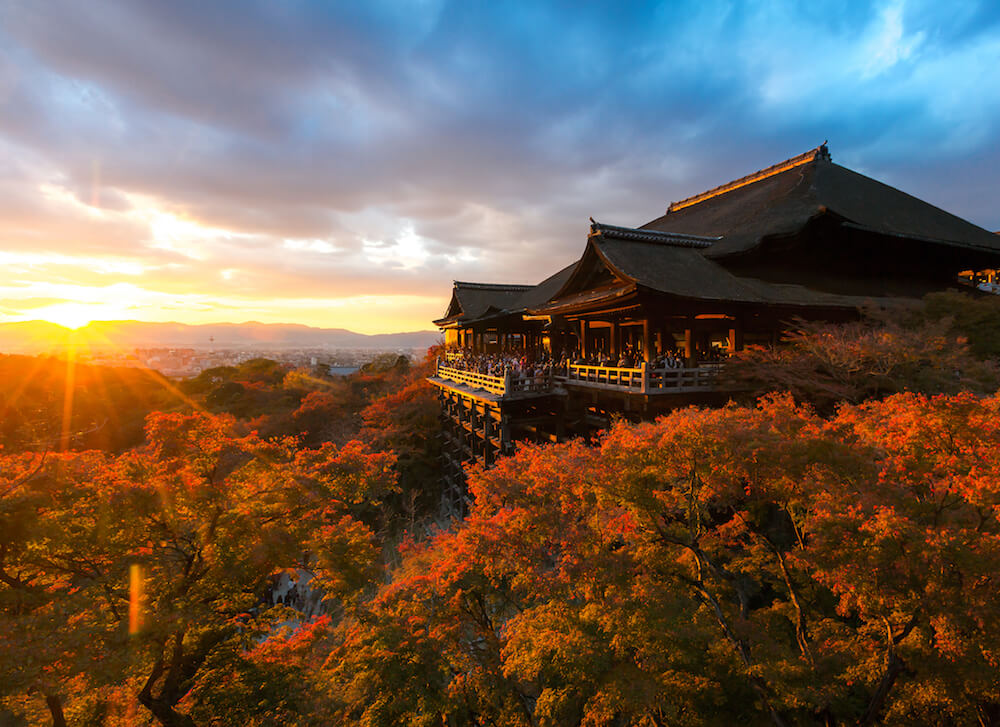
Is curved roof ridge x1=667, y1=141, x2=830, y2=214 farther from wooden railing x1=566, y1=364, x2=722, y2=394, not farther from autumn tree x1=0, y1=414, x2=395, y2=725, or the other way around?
autumn tree x1=0, y1=414, x2=395, y2=725

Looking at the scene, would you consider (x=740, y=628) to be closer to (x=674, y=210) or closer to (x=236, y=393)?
(x=674, y=210)

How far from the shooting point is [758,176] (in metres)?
23.0

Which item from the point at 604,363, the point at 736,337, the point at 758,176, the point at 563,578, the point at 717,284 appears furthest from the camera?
the point at 758,176

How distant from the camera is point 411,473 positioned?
2678cm

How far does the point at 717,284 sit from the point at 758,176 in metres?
14.0

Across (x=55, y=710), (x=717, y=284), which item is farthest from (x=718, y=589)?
(x=55, y=710)

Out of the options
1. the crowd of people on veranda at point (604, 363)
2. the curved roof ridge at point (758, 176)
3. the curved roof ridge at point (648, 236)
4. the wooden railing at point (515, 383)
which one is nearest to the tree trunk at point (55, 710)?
the wooden railing at point (515, 383)

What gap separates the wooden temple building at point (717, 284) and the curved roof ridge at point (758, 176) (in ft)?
0.34

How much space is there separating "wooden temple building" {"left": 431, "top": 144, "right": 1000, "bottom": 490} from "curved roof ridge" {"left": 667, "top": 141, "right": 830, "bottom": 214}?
10 centimetres

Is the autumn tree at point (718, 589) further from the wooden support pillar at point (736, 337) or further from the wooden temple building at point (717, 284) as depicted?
the wooden support pillar at point (736, 337)

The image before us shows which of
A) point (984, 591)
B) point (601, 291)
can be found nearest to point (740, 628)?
point (984, 591)

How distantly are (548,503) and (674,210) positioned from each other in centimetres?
2598

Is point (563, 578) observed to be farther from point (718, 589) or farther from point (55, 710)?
point (55, 710)

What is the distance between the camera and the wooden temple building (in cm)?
1325
